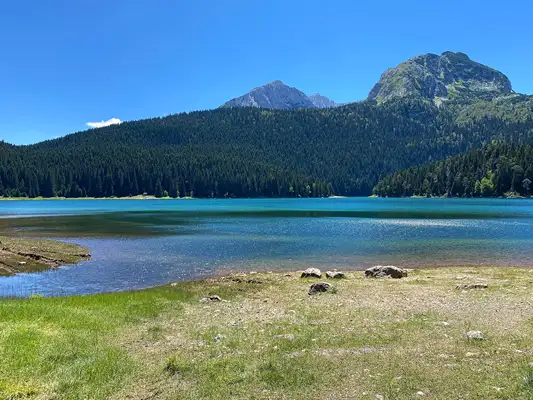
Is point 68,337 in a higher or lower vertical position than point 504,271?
higher

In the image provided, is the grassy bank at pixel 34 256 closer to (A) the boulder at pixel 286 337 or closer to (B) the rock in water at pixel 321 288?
(B) the rock in water at pixel 321 288

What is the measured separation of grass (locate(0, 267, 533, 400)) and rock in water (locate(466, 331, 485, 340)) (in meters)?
0.20

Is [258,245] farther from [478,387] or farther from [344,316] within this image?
[478,387]

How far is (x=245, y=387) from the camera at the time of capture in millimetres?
10438

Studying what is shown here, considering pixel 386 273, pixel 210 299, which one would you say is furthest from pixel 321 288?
pixel 386 273

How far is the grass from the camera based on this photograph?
10250 millimetres

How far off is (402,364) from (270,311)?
868 centimetres

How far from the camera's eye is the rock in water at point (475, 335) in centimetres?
1396

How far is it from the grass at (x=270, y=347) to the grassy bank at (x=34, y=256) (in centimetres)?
1586

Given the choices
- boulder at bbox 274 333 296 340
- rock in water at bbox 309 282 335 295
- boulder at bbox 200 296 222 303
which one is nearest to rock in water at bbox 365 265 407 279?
rock in water at bbox 309 282 335 295

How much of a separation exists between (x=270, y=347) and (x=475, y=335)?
6.94 meters

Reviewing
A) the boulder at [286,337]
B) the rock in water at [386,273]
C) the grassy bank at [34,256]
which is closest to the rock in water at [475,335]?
the boulder at [286,337]

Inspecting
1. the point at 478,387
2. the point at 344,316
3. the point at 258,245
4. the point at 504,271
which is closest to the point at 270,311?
the point at 344,316

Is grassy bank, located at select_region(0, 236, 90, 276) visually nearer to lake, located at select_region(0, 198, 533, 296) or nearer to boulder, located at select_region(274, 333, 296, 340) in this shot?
lake, located at select_region(0, 198, 533, 296)
